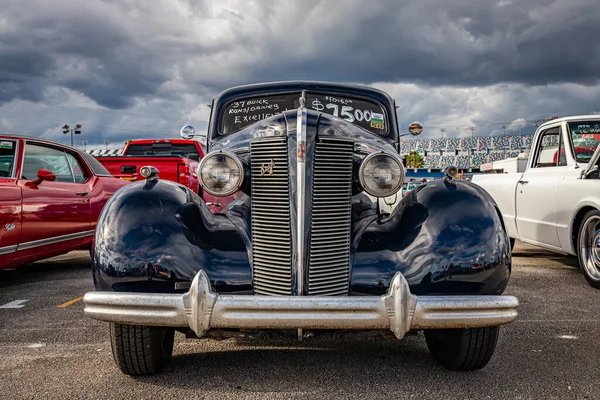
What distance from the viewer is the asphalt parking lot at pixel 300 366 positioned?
286 cm

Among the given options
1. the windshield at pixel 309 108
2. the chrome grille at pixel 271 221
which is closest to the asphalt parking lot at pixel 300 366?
the chrome grille at pixel 271 221

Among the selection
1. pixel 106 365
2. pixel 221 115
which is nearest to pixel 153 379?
pixel 106 365

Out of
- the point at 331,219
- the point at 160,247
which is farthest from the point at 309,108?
the point at 160,247

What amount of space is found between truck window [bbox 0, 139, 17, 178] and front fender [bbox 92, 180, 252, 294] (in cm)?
326

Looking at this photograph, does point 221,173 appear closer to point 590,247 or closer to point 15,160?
point 15,160

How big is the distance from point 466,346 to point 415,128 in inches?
119

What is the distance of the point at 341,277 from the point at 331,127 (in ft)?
2.89

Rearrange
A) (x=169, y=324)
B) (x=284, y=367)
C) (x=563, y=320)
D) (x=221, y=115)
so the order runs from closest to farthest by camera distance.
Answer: (x=169, y=324), (x=284, y=367), (x=563, y=320), (x=221, y=115)

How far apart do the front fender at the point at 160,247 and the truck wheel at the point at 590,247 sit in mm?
4382

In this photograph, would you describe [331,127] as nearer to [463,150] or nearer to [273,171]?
[273,171]

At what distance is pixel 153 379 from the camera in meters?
3.01

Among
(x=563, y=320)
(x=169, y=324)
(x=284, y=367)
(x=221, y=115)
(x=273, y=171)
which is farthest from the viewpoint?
(x=221, y=115)

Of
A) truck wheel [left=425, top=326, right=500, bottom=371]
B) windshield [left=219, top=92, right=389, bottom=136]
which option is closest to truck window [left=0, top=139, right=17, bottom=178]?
windshield [left=219, top=92, right=389, bottom=136]

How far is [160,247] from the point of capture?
9.03 ft
